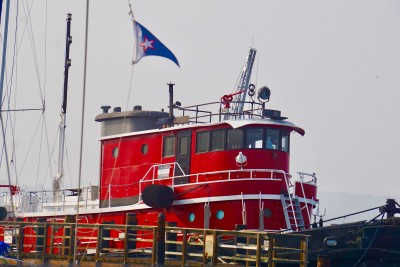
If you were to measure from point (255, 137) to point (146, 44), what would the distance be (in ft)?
15.4

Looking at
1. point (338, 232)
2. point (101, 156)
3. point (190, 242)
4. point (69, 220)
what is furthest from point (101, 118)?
point (338, 232)

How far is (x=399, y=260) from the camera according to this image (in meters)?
28.4

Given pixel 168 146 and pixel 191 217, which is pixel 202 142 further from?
pixel 191 217

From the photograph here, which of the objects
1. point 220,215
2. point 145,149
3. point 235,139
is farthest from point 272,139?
point 145,149

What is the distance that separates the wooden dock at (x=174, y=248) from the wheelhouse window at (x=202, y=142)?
3196 millimetres

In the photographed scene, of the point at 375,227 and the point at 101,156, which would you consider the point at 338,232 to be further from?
the point at 101,156

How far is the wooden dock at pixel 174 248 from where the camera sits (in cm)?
2748

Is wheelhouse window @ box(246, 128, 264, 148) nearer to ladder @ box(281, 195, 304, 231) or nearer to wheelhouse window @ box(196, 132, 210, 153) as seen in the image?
wheelhouse window @ box(196, 132, 210, 153)

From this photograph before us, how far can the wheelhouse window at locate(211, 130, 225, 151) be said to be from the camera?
32938 mm

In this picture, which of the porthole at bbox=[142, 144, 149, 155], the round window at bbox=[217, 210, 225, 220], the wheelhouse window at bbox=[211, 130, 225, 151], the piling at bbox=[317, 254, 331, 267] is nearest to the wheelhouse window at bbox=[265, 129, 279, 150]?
the wheelhouse window at bbox=[211, 130, 225, 151]

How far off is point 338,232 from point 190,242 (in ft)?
14.5

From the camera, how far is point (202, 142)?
3338cm

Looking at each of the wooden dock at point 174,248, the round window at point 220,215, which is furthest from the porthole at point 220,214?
the wooden dock at point 174,248

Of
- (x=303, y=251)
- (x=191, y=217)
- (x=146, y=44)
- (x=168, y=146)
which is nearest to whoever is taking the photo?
(x=303, y=251)
